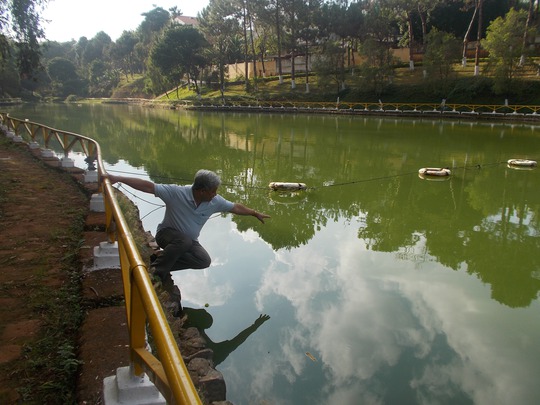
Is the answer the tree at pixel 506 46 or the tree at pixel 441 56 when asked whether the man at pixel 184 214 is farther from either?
the tree at pixel 441 56

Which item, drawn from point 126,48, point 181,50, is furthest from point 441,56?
point 126,48

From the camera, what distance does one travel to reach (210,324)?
439 centimetres

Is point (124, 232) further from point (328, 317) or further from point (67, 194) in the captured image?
point (67, 194)

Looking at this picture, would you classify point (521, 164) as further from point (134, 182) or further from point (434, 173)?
point (134, 182)

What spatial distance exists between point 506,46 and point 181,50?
29551mm

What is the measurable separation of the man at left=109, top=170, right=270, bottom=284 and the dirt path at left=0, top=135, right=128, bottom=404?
2.02ft

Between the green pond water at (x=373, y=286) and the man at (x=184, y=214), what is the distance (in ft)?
2.22

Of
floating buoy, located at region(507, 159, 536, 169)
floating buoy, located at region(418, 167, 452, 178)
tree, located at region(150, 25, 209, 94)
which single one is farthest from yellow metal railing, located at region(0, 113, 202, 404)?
tree, located at region(150, 25, 209, 94)

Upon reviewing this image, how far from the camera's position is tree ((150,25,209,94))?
4275 cm

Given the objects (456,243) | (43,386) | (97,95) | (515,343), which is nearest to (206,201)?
(43,386)

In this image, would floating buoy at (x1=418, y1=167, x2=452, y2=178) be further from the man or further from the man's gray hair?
the man's gray hair

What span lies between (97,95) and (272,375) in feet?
240

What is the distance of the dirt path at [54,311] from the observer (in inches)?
96.1

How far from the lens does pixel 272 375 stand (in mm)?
3625
